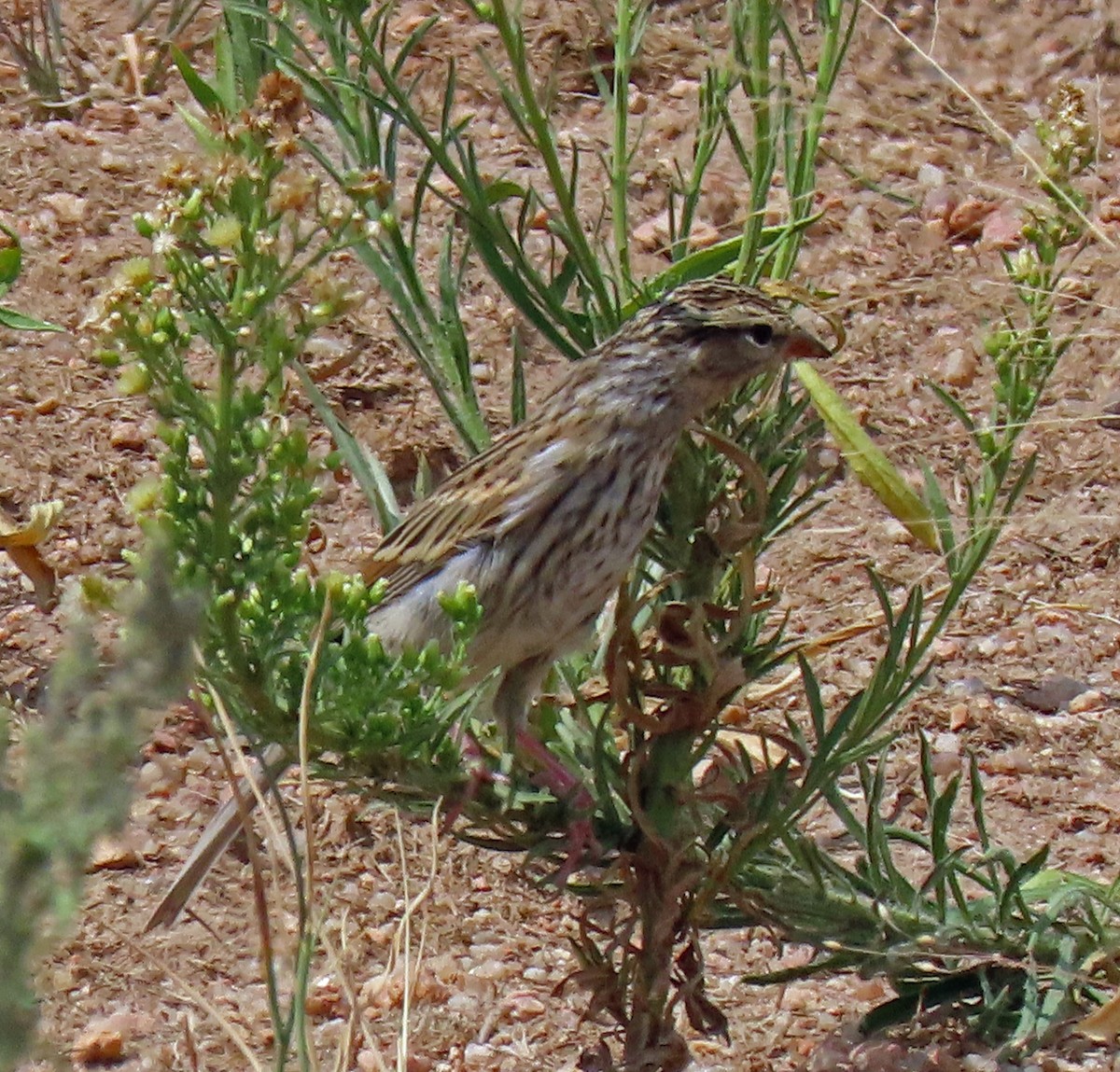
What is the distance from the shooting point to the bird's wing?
3.56 m

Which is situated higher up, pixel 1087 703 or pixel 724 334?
pixel 724 334

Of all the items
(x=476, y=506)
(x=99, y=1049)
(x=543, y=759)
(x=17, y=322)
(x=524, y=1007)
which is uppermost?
(x=17, y=322)

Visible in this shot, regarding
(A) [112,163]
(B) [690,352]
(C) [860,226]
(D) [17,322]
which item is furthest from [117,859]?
(C) [860,226]

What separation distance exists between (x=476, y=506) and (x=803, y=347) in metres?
0.75

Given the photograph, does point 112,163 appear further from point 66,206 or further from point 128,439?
point 128,439

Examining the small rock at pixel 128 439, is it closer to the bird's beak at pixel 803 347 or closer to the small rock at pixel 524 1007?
the small rock at pixel 524 1007

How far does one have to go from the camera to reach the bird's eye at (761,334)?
10.4 feet

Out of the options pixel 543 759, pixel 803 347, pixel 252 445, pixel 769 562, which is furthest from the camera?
pixel 769 562

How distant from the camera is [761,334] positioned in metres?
3.19

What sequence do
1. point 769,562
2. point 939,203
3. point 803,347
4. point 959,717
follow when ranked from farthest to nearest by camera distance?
point 939,203 → point 769,562 → point 959,717 → point 803,347

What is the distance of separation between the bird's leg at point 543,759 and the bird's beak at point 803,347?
695mm

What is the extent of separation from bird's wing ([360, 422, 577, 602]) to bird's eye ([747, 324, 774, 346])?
483 millimetres

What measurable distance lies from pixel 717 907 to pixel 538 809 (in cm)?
33

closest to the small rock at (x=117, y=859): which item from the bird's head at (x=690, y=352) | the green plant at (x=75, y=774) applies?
the bird's head at (x=690, y=352)
